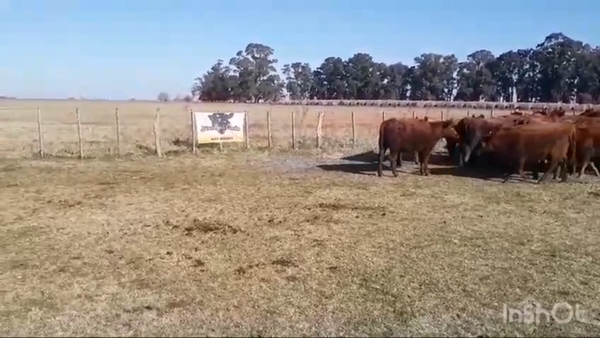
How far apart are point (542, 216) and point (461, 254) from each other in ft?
9.86

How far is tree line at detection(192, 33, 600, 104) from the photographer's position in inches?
2933

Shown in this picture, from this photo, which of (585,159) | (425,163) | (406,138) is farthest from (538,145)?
(406,138)

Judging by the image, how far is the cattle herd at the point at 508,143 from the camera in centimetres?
1315

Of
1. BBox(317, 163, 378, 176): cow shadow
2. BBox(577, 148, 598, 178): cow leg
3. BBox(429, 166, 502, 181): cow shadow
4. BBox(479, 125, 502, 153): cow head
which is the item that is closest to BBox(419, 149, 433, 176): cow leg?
BBox(429, 166, 502, 181): cow shadow

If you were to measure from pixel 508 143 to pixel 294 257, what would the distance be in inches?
326

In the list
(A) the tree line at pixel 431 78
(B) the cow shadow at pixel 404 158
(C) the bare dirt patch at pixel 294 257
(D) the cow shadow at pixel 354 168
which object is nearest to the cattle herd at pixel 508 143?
(D) the cow shadow at pixel 354 168

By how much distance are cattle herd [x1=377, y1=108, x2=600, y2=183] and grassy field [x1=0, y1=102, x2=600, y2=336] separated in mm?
898

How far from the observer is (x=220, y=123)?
20.3m

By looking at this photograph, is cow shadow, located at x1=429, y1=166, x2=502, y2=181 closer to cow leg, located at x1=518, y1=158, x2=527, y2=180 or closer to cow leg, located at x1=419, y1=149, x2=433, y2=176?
cow leg, located at x1=419, y1=149, x2=433, y2=176

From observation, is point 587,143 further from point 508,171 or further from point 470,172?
point 470,172

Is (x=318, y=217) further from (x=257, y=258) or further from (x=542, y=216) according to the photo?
(x=542, y=216)

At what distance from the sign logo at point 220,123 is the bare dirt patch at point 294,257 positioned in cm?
764

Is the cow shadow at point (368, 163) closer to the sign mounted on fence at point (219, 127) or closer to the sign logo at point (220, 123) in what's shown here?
the sign mounted on fence at point (219, 127)

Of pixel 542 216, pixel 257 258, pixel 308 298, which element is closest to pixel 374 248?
pixel 257 258
